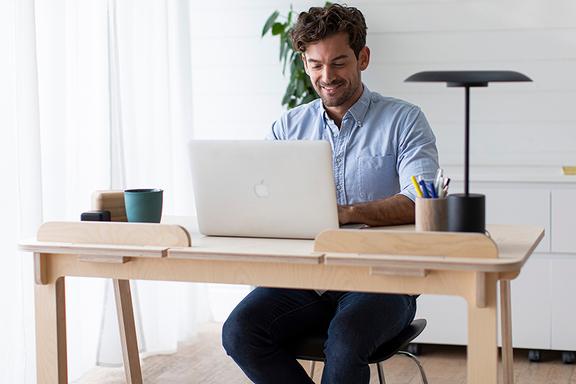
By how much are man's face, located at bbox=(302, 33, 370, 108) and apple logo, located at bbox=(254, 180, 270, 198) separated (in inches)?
24.3

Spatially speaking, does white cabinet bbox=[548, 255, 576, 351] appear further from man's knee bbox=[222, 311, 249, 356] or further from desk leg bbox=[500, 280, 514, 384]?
man's knee bbox=[222, 311, 249, 356]

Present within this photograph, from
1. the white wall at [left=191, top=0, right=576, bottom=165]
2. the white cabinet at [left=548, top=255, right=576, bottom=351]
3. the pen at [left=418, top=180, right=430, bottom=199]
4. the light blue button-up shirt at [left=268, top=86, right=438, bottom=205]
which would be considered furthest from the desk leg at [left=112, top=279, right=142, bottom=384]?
the white wall at [left=191, top=0, right=576, bottom=165]

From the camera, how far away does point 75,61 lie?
362 cm

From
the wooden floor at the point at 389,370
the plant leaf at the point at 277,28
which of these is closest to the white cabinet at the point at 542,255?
the wooden floor at the point at 389,370

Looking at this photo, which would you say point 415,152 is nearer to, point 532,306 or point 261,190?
point 261,190

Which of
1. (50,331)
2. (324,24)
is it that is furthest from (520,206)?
(50,331)

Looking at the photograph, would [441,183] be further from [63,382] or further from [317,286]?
[63,382]

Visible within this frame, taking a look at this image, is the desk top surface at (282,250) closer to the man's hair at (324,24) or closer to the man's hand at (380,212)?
the man's hand at (380,212)

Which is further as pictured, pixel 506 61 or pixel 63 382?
pixel 506 61

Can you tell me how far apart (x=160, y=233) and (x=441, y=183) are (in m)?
0.67

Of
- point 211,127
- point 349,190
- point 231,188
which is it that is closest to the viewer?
point 231,188

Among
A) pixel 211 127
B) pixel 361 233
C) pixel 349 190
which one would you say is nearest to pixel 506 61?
pixel 211 127

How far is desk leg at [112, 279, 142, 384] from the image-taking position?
9.29 ft

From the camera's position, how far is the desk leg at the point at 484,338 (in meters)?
2.00
